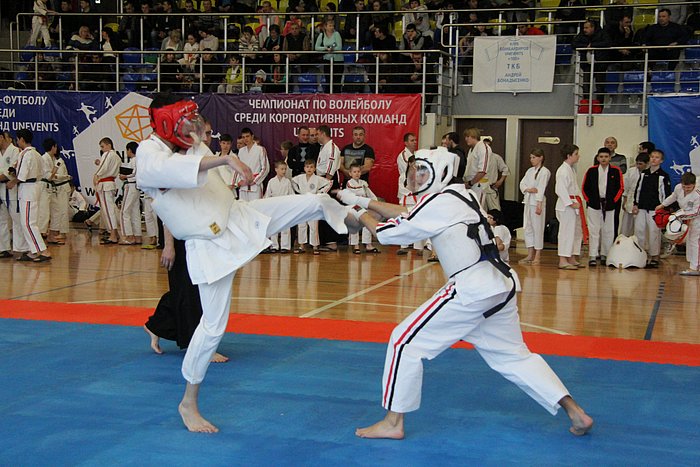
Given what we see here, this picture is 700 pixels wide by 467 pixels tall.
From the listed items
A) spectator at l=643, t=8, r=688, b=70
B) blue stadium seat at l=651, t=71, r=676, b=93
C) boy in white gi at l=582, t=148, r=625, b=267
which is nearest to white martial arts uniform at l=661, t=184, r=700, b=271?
boy in white gi at l=582, t=148, r=625, b=267

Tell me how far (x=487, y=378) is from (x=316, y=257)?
24.5ft

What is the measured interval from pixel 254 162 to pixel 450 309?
10110mm

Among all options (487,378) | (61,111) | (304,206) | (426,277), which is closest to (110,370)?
(304,206)

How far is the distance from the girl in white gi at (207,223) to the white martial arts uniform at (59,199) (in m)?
10.7

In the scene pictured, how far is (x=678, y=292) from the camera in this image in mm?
9867

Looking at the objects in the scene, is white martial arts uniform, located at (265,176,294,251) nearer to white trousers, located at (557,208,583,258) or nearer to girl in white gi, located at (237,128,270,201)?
girl in white gi, located at (237,128,270,201)

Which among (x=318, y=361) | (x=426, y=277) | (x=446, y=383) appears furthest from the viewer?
(x=426, y=277)

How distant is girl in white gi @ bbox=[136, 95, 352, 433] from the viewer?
4488 mm

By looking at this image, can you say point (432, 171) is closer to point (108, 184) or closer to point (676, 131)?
point (676, 131)

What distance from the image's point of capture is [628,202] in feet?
41.5

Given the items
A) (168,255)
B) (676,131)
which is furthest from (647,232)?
(168,255)

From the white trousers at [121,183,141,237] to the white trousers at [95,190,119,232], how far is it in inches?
9.7

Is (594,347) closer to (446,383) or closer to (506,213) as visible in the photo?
(446,383)

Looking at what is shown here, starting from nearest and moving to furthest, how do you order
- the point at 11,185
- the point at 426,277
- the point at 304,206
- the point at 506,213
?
the point at 304,206 → the point at 426,277 → the point at 11,185 → the point at 506,213
